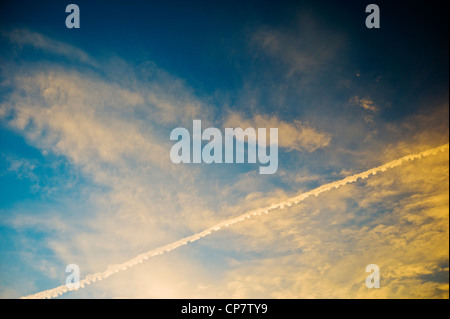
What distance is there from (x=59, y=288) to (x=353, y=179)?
2704 centimetres
